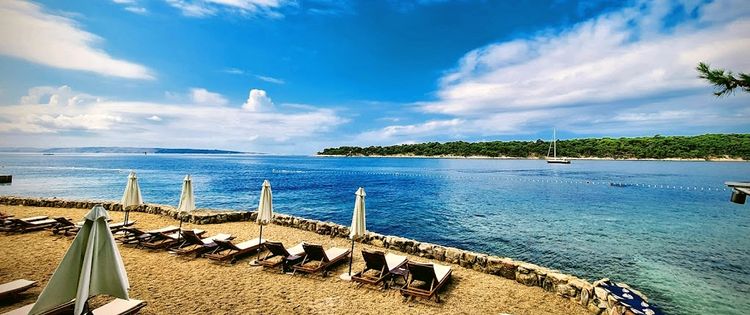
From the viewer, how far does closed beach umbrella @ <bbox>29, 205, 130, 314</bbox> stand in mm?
4617

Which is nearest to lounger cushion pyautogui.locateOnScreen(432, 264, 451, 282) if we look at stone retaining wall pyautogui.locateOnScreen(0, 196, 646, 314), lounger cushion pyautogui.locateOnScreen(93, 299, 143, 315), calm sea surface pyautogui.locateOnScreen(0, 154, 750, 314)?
stone retaining wall pyautogui.locateOnScreen(0, 196, 646, 314)

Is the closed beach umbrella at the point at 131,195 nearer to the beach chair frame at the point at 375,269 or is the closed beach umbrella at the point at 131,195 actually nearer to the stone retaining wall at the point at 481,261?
the stone retaining wall at the point at 481,261

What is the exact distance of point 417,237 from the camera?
19.0 metres

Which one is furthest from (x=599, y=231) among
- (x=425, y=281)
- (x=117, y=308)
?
(x=117, y=308)

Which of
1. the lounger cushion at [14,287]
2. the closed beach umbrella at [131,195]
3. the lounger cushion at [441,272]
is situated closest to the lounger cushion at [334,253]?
the lounger cushion at [441,272]

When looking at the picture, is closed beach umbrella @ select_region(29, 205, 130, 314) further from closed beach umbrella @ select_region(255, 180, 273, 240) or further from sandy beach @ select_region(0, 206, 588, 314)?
closed beach umbrella @ select_region(255, 180, 273, 240)

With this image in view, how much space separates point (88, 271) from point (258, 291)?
13.7 ft

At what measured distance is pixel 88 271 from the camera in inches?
187

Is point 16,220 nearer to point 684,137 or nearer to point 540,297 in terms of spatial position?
point 540,297

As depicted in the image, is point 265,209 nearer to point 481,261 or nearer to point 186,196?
point 186,196

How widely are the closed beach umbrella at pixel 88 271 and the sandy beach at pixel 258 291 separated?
8.56 ft

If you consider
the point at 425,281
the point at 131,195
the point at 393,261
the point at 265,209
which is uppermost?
the point at 131,195

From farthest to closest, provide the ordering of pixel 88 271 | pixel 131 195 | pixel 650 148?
Answer: pixel 650 148
pixel 131 195
pixel 88 271

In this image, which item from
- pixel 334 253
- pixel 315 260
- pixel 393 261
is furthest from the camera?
pixel 334 253
